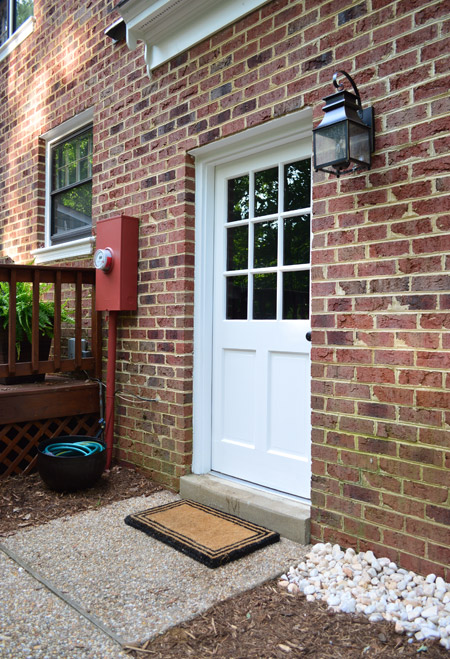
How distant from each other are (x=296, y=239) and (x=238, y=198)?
586 millimetres

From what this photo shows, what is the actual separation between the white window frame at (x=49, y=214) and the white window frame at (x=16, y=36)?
3.99ft

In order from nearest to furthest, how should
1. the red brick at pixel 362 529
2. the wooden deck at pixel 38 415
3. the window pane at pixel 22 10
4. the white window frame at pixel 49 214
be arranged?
1. the red brick at pixel 362 529
2. the wooden deck at pixel 38 415
3. the white window frame at pixel 49 214
4. the window pane at pixel 22 10

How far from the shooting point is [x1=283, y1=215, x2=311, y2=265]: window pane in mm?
3037

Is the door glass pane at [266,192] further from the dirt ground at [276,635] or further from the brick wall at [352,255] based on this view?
the dirt ground at [276,635]

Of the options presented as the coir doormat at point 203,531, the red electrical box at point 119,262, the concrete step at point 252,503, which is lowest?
the coir doormat at point 203,531

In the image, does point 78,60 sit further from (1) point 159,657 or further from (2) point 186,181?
(1) point 159,657

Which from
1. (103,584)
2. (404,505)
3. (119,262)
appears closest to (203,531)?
(103,584)

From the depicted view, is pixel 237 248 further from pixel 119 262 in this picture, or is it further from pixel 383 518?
pixel 383 518

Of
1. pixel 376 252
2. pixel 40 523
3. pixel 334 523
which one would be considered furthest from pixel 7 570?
pixel 376 252

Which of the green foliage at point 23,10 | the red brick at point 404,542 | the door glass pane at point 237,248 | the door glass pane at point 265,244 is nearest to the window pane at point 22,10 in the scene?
the green foliage at point 23,10

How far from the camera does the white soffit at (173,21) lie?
3215 millimetres

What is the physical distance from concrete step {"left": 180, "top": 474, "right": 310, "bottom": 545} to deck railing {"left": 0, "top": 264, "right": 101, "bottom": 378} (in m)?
1.38

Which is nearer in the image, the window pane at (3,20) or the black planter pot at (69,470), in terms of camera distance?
the black planter pot at (69,470)

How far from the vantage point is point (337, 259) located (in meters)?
2.63
